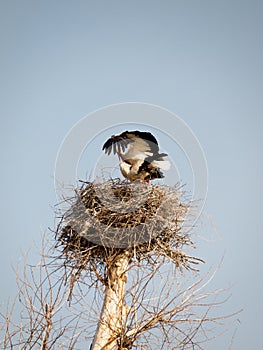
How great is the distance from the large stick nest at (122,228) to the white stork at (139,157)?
1.42 metres

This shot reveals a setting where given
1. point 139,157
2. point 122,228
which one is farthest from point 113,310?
point 139,157

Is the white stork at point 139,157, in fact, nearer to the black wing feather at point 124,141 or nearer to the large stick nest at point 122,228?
the black wing feather at point 124,141

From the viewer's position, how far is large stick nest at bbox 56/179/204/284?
6668 mm

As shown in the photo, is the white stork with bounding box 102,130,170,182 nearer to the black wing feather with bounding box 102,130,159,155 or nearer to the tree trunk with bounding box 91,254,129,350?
the black wing feather with bounding box 102,130,159,155

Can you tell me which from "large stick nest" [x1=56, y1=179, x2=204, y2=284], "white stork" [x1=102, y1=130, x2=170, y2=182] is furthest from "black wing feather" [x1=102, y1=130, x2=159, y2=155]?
"large stick nest" [x1=56, y1=179, x2=204, y2=284]

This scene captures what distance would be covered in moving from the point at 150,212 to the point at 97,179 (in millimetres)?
821

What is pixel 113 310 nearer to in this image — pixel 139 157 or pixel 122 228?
pixel 122 228

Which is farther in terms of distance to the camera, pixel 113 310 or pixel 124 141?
pixel 124 141

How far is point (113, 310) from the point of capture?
653 cm

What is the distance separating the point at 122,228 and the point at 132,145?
80.9 inches

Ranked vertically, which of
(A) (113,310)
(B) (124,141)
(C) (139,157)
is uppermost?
(B) (124,141)

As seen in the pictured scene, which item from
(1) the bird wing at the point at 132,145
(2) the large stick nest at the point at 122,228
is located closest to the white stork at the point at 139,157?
(1) the bird wing at the point at 132,145

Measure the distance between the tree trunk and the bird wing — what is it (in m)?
2.03

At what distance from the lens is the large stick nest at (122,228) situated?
6.67 m
